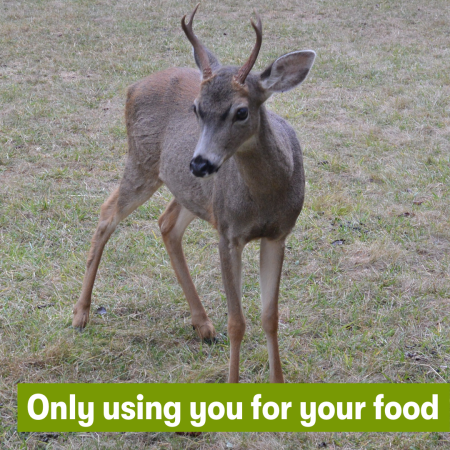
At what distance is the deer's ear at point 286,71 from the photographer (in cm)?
304

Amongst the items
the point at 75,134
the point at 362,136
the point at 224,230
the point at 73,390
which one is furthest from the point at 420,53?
the point at 73,390

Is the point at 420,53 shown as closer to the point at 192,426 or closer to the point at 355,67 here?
the point at 355,67

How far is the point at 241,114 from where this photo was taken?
2.91m

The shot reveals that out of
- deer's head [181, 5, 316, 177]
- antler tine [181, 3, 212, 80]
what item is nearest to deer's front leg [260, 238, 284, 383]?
deer's head [181, 5, 316, 177]

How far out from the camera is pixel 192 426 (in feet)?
10.7

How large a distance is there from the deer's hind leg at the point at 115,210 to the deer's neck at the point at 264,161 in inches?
48.3

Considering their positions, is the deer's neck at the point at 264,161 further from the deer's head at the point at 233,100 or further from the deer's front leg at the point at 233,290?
the deer's front leg at the point at 233,290

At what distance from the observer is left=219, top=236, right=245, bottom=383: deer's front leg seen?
11.2 feet

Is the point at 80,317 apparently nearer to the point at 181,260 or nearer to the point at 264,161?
the point at 181,260

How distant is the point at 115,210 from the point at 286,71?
1.79m

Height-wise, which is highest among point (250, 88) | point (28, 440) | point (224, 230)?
point (250, 88)

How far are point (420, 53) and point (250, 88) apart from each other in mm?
8866

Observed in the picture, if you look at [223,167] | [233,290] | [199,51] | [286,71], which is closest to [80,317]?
[233,290]

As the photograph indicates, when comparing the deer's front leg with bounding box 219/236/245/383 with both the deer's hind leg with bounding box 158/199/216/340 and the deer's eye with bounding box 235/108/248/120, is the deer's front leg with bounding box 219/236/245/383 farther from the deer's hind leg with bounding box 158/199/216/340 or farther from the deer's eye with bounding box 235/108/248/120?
the deer's eye with bounding box 235/108/248/120
